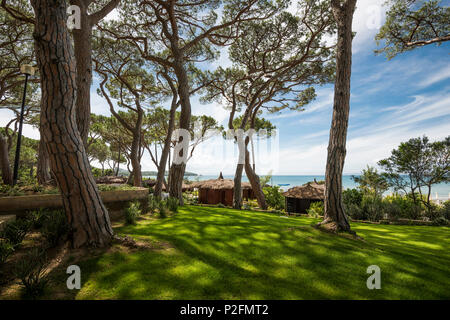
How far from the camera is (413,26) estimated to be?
8.20 metres

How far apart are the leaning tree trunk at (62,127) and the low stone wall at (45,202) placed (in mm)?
1962

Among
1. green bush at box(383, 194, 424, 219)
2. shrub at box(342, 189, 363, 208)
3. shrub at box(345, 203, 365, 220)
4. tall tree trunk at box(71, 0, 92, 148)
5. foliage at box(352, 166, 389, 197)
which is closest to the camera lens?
tall tree trunk at box(71, 0, 92, 148)

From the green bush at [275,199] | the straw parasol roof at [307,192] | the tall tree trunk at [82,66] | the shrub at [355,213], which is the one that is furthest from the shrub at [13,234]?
the green bush at [275,199]

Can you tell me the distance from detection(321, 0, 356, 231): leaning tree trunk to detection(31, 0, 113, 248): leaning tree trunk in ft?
14.8

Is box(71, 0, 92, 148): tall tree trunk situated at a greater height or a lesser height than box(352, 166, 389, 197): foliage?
greater

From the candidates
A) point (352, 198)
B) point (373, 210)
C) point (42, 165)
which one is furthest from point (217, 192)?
point (42, 165)

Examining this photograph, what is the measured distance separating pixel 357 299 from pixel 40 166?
1246 centimetres

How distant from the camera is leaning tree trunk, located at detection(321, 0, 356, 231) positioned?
14.1ft

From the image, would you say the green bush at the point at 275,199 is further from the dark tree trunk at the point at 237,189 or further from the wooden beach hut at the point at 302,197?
the dark tree trunk at the point at 237,189

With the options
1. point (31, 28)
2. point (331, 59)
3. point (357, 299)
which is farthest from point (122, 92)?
point (357, 299)

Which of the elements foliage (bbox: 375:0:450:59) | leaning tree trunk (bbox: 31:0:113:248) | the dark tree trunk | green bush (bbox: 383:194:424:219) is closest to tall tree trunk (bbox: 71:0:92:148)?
leaning tree trunk (bbox: 31:0:113:248)

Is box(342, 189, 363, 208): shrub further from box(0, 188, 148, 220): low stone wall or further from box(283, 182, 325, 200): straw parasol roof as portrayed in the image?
box(0, 188, 148, 220): low stone wall

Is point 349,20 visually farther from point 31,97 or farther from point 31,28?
point 31,97
